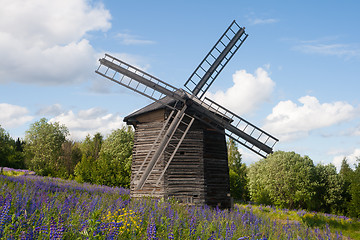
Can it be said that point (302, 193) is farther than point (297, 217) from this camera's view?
Yes

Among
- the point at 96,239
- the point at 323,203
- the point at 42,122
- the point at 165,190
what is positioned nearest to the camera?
the point at 96,239

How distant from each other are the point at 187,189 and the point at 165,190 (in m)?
1.08

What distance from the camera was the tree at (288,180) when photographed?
30.6 m

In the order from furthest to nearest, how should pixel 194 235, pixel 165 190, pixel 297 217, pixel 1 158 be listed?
pixel 1 158 < pixel 297 217 < pixel 165 190 < pixel 194 235

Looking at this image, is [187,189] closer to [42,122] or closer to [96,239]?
[96,239]

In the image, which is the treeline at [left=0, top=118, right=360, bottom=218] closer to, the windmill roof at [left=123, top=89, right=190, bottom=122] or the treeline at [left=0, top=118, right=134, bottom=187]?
the treeline at [left=0, top=118, right=134, bottom=187]

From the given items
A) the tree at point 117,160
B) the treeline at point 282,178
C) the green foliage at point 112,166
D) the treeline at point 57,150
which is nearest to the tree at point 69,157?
the treeline at point 57,150

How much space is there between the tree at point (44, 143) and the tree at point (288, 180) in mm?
30908

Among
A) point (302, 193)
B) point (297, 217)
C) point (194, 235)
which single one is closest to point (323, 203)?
point (302, 193)

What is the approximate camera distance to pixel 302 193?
30.4m

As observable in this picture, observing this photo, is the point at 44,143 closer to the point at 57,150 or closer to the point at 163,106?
the point at 57,150

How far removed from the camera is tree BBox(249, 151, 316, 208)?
1206 inches

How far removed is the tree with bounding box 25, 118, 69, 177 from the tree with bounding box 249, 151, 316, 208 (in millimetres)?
30908

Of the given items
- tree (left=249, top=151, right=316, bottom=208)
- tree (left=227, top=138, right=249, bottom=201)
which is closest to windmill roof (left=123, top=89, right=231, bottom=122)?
tree (left=249, top=151, right=316, bottom=208)
